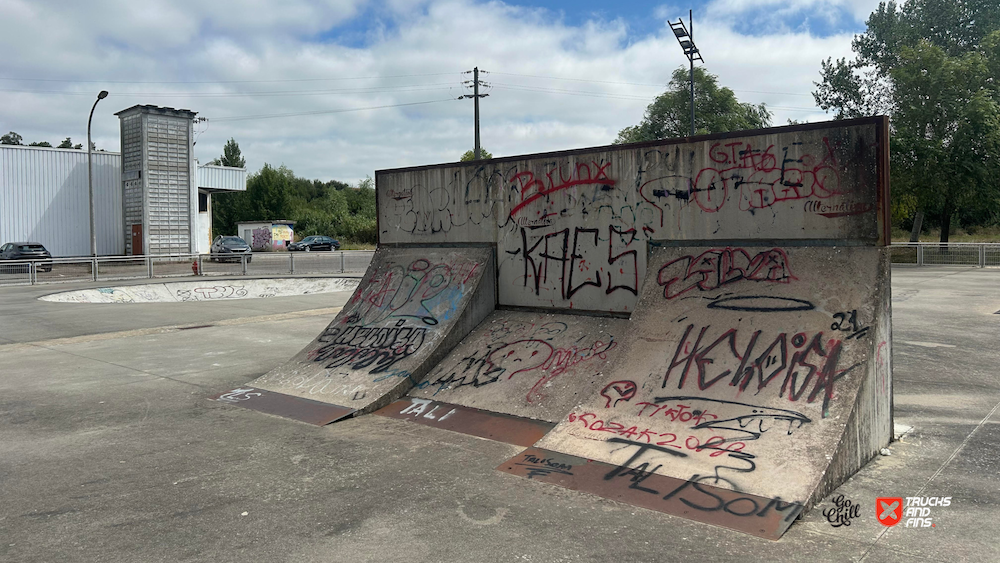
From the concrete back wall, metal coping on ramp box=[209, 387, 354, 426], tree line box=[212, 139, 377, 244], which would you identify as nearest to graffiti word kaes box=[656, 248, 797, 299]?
the concrete back wall

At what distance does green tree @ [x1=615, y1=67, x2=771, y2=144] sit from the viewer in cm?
4375

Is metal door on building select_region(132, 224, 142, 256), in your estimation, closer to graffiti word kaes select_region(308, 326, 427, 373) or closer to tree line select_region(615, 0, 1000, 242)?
graffiti word kaes select_region(308, 326, 427, 373)

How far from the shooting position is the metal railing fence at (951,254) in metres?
23.7

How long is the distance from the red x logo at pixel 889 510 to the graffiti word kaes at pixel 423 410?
11.7ft

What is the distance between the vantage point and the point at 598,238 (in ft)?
23.3

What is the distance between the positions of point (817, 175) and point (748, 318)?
137 cm

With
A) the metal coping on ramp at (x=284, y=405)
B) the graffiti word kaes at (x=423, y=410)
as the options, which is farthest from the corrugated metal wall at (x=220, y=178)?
the graffiti word kaes at (x=423, y=410)

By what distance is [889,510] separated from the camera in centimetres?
391

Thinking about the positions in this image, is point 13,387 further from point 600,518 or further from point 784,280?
point 784,280

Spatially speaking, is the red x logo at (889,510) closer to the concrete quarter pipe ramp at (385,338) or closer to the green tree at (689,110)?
the concrete quarter pipe ramp at (385,338)

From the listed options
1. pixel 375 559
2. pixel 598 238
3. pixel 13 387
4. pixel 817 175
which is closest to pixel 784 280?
pixel 817 175

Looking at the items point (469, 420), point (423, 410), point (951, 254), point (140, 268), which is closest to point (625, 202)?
point (469, 420)

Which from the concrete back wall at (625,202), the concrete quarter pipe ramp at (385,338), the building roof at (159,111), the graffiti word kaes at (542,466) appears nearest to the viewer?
the graffiti word kaes at (542,466)

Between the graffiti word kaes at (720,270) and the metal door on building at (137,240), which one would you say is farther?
the metal door on building at (137,240)
